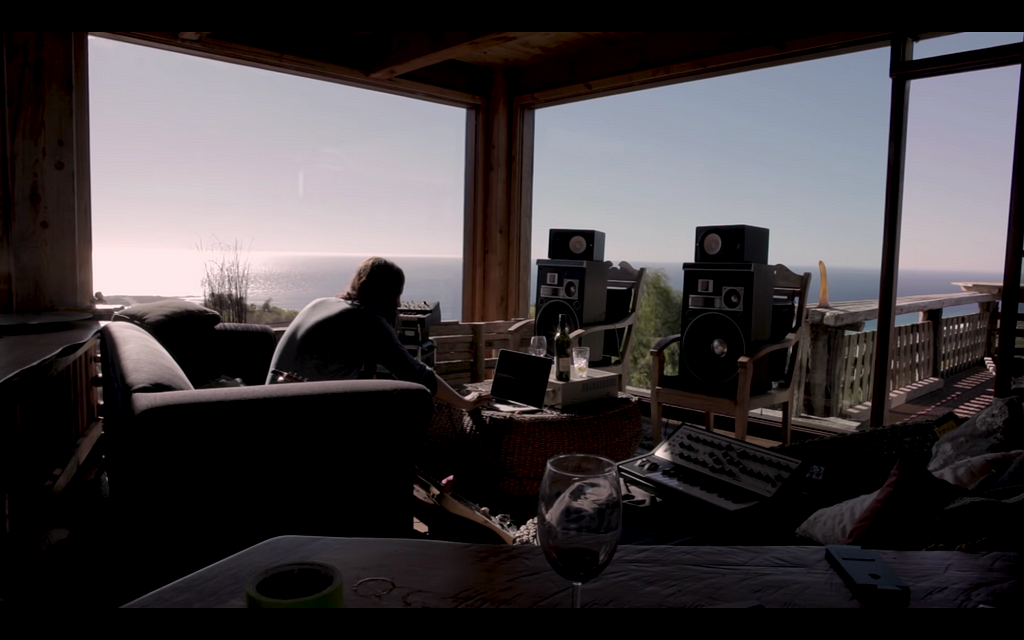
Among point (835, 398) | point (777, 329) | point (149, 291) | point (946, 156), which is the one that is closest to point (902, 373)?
A: point (835, 398)

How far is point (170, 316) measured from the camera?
3021 mm

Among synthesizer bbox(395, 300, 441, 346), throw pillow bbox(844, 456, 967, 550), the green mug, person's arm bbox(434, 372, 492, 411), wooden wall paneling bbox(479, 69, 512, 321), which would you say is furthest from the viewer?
wooden wall paneling bbox(479, 69, 512, 321)

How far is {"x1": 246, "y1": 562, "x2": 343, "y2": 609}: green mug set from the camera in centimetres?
49

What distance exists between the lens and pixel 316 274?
504cm

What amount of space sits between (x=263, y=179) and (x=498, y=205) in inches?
74.5

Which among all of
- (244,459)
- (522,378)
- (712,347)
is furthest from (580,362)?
(244,459)

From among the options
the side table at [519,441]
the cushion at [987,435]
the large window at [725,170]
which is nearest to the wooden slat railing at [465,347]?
the large window at [725,170]

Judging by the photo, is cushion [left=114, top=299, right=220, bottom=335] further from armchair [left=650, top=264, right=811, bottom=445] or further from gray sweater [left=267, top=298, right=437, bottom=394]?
armchair [left=650, top=264, right=811, bottom=445]

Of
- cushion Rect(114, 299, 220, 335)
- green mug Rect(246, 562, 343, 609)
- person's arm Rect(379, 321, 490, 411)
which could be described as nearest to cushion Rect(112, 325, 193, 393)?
cushion Rect(114, 299, 220, 335)

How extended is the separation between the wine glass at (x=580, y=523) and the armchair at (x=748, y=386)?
2.98 m

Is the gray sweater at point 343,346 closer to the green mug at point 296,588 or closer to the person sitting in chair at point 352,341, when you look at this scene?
the person sitting in chair at point 352,341

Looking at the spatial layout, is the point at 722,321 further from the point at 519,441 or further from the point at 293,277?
the point at 293,277

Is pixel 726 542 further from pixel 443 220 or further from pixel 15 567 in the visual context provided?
pixel 443 220

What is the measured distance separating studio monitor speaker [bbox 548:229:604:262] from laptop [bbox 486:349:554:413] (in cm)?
176
